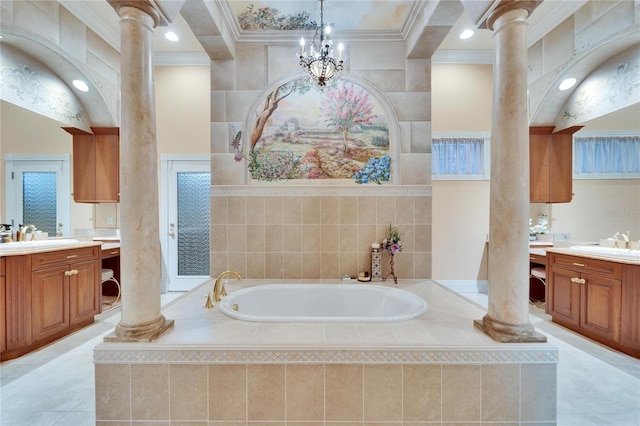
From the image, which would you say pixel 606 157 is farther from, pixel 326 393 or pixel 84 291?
pixel 84 291

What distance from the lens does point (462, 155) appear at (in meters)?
4.11

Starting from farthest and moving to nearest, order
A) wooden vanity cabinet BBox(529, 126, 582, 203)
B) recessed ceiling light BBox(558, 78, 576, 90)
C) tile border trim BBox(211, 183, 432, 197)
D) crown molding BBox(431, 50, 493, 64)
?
crown molding BBox(431, 50, 493, 64), wooden vanity cabinet BBox(529, 126, 582, 203), recessed ceiling light BBox(558, 78, 576, 90), tile border trim BBox(211, 183, 432, 197)

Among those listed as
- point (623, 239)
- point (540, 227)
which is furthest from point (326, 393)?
point (540, 227)

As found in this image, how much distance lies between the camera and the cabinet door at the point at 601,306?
98.8 inches

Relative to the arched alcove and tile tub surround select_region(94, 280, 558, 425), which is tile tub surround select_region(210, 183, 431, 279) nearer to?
the arched alcove

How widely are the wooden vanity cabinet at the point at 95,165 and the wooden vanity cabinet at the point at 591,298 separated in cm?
545

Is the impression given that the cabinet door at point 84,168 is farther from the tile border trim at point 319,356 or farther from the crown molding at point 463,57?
the crown molding at point 463,57

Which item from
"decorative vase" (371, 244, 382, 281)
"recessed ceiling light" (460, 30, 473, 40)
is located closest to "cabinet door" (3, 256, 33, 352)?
"decorative vase" (371, 244, 382, 281)

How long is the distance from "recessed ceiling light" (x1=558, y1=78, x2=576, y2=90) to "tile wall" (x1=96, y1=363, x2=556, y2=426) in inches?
133

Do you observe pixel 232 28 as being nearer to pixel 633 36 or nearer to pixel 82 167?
pixel 82 167

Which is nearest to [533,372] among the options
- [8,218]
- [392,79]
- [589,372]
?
[589,372]

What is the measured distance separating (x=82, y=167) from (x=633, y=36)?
6202mm

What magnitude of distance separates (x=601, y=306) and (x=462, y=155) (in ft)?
7.63

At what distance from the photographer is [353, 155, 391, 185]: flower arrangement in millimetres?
2943
